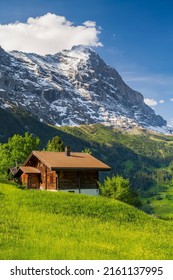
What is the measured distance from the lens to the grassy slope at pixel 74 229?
75.6ft

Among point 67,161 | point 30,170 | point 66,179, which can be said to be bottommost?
point 66,179

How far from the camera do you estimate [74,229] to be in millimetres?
31422

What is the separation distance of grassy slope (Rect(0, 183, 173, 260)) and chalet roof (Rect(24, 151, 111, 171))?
16968 millimetres

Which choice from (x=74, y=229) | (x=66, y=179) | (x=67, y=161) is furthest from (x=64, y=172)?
(x=74, y=229)

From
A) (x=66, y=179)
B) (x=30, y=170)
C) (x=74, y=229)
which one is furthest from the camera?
(x=30, y=170)

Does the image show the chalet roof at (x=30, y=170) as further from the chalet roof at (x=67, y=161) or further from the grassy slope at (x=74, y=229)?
the grassy slope at (x=74, y=229)

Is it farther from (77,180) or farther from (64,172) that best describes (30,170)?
(77,180)

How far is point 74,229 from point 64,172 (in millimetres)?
35734

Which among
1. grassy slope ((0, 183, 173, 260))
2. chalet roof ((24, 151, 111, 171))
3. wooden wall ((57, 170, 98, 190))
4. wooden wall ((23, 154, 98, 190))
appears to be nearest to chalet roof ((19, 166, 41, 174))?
wooden wall ((23, 154, 98, 190))

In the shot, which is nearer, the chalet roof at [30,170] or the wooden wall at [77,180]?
the wooden wall at [77,180]

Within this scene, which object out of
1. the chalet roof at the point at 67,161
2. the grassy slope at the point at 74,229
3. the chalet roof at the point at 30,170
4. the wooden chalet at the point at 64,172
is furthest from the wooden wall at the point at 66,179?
the grassy slope at the point at 74,229
